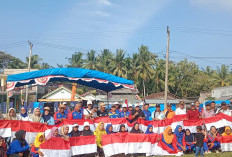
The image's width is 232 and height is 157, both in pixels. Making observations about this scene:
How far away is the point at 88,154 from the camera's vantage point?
879cm

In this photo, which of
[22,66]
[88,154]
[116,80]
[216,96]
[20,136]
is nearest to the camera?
[20,136]

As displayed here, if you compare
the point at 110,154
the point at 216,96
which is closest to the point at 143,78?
the point at 216,96

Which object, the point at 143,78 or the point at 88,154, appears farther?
the point at 143,78

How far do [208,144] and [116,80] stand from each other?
4.93 meters

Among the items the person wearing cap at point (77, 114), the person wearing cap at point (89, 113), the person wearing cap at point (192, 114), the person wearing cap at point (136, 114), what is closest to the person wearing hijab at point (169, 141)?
the person wearing cap at point (192, 114)

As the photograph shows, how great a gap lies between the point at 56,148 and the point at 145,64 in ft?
161

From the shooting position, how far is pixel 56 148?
25.9ft

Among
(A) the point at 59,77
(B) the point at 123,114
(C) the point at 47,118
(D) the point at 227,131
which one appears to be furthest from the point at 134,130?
(A) the point at 59,77

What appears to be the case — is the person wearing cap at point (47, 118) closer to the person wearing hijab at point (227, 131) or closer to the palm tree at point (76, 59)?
the person wearing hijab at point (227, 131)

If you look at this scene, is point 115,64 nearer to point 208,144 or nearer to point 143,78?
point 143,78

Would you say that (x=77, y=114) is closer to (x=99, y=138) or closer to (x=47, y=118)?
(x=47, y=118)

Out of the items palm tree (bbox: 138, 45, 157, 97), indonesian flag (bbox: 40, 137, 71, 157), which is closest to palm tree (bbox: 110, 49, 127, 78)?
palm tree (bbox: 138, 45, 157, 97)

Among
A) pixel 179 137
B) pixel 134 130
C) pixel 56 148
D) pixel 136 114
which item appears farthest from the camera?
pixel 136 114

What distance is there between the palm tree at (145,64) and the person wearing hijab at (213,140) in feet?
147
